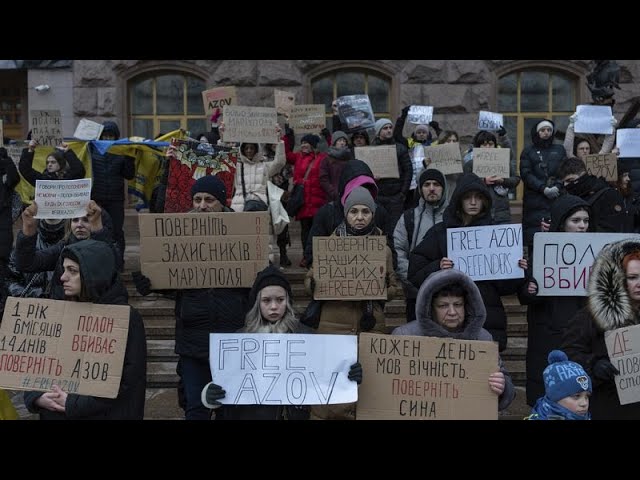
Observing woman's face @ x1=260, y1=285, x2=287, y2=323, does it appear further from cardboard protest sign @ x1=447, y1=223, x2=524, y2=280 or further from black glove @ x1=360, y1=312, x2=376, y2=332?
cardboard protest sign @ x1=447, y1=223, x2=524, y2=280

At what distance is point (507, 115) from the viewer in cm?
1470

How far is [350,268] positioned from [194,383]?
114cm

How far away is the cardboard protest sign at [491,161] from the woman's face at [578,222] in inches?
130

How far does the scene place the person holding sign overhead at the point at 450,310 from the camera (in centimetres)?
446

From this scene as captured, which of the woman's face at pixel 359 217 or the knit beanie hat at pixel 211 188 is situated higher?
the knit beanie hat at pixel 211 188

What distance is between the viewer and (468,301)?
14.9 ft

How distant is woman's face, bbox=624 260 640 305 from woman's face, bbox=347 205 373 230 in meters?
1.71

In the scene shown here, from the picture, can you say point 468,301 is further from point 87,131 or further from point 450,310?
point 87,131

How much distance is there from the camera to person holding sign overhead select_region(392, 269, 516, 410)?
4.46 meters

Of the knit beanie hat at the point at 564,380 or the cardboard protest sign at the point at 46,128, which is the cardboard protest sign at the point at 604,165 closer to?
the knit beanie hat at the point at 564,380

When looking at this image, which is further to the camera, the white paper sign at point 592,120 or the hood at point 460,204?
Result: the white paper sign at point 592,120

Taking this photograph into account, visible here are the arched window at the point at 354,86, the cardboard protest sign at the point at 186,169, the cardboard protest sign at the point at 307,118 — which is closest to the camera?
the cardboard protest sign at the point at 186,169

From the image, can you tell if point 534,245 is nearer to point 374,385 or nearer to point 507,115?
point 374,385

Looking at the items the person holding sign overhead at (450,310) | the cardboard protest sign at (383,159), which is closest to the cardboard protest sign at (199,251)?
the person holding sign overhead at (450,310)
